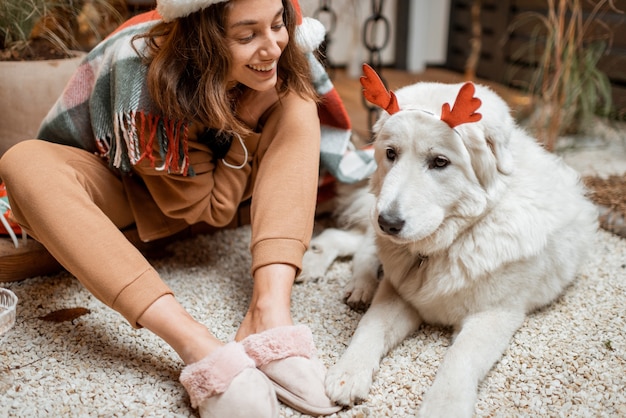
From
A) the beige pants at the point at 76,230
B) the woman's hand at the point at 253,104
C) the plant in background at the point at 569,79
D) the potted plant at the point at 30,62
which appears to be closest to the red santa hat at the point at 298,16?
the woman's hand at the point at 253,104

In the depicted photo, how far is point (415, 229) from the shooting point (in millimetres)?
1212

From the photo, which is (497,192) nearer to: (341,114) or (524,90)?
(341,114)

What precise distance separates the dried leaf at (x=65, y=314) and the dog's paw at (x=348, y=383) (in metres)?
0.74

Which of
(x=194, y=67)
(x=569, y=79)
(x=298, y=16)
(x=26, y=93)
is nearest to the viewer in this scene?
(x=194, y=67)

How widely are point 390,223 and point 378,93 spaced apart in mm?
303

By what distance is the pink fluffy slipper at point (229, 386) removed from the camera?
1.08 m

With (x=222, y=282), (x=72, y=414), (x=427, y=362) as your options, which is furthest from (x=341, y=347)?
(x=72, y=414)

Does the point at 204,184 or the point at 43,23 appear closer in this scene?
the point at 204,184

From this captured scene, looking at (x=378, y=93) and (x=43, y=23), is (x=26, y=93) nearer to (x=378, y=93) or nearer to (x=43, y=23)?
(x=43, y=23)

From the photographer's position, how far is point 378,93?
1276 mm

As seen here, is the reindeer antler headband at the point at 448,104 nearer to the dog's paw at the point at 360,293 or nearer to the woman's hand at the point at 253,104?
the woman's hand at the point at 253,104

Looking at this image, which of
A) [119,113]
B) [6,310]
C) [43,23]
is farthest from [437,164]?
[43,23]

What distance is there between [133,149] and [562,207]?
1072 mm

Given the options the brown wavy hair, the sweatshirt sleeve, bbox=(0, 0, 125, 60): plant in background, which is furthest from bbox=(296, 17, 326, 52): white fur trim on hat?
bbox=(0, 0, 125, 60): plant in background
